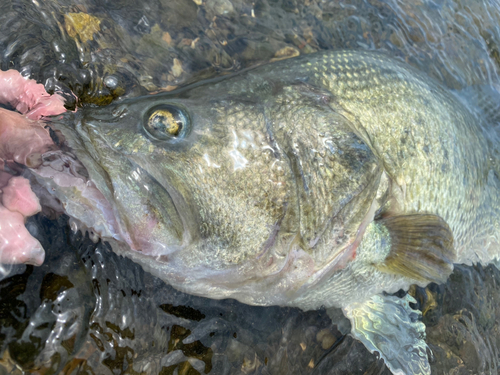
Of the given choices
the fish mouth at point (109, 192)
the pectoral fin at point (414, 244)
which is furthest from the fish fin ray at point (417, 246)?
the fish mouth at point (109, 192)

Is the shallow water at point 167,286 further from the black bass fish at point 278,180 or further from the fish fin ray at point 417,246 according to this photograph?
the fish fin ray at point 417,246

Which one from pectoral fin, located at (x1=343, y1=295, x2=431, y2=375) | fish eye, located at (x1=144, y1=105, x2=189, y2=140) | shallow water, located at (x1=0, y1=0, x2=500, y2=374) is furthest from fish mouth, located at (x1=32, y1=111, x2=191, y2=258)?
pectoral fin, located at (x1=343, y1=295, x2=431, y2=375)

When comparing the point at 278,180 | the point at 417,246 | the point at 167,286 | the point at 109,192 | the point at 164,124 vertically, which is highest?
the point at 164,124

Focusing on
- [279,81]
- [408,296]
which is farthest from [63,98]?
[408,296]

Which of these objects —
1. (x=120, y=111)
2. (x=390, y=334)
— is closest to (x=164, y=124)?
(x=120, y=111)

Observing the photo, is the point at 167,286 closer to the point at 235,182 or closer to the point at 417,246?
the point at 235,182

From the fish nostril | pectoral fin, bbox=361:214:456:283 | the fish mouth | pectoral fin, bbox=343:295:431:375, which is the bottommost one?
pectoral fin, bbox=343:295:431:375

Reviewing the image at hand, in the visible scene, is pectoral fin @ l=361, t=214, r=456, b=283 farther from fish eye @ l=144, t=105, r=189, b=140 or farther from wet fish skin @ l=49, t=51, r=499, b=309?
fish eye @ l=144, t=105, r=189, b=140
